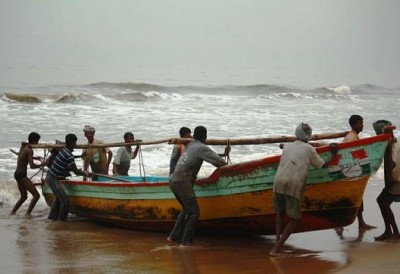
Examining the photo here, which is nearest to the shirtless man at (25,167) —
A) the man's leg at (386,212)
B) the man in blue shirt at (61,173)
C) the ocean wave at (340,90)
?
the man in blue shirt at (61,173)

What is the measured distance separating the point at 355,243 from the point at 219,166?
1.79 meters

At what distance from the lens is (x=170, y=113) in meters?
26.7

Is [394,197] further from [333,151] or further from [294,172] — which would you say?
[294,172]

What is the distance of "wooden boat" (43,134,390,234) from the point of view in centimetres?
764

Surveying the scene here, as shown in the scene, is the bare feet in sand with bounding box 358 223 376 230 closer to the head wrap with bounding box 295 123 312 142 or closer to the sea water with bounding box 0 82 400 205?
the head wrap with bounding box 295 123 312 142

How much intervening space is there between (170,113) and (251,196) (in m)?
18.6

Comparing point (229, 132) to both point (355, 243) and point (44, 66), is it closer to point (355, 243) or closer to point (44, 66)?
point (355, 243)

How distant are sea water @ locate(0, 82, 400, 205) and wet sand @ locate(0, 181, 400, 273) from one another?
3.68 meters

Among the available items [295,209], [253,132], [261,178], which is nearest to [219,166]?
[261,178]

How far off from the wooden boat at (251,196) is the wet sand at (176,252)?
0.23m

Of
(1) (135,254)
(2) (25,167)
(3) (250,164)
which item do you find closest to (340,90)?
(2) (25,167)

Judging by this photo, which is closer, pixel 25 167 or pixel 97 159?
pixel 25 167

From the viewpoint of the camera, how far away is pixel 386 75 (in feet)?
192

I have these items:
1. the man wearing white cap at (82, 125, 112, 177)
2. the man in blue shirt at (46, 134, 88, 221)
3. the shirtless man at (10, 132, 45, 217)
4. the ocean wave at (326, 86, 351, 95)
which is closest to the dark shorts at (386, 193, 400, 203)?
the man in blue shirt at (46, 134, 88, 221)
